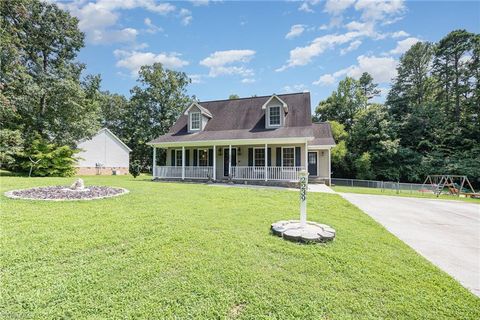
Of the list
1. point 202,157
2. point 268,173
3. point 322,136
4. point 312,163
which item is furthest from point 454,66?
point 202,157

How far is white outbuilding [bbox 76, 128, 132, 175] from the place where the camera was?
2561 cm

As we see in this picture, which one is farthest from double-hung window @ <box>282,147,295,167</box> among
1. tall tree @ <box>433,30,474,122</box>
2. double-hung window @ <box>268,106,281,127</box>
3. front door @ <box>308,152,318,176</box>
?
tall tree @ <box>433,30,474,122</box>

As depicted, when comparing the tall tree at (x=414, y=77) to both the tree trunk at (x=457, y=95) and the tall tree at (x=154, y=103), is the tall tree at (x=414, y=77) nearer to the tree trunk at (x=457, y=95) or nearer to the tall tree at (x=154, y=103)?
the tree trunk at (x=457, y=95)

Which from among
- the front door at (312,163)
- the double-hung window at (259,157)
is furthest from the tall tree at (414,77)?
the double-hung window at (259,157)

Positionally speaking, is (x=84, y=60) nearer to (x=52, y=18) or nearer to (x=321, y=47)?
(x=52, y=18)

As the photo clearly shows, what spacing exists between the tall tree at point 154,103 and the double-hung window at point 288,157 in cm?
2049

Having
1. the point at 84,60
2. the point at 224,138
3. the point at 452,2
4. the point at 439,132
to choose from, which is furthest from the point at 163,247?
the point at 439,132

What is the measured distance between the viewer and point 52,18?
20.9 m

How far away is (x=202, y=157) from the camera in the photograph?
55.7 feet

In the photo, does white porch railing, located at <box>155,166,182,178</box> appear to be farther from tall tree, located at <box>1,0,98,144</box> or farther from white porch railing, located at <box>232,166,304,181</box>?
tall tree, located at <box>1,0,98,144</box>

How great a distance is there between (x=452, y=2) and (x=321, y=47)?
5743 millimetres

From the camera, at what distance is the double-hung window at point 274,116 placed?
15.6 m

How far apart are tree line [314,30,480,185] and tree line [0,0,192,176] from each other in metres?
25.7

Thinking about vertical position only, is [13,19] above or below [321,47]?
above
